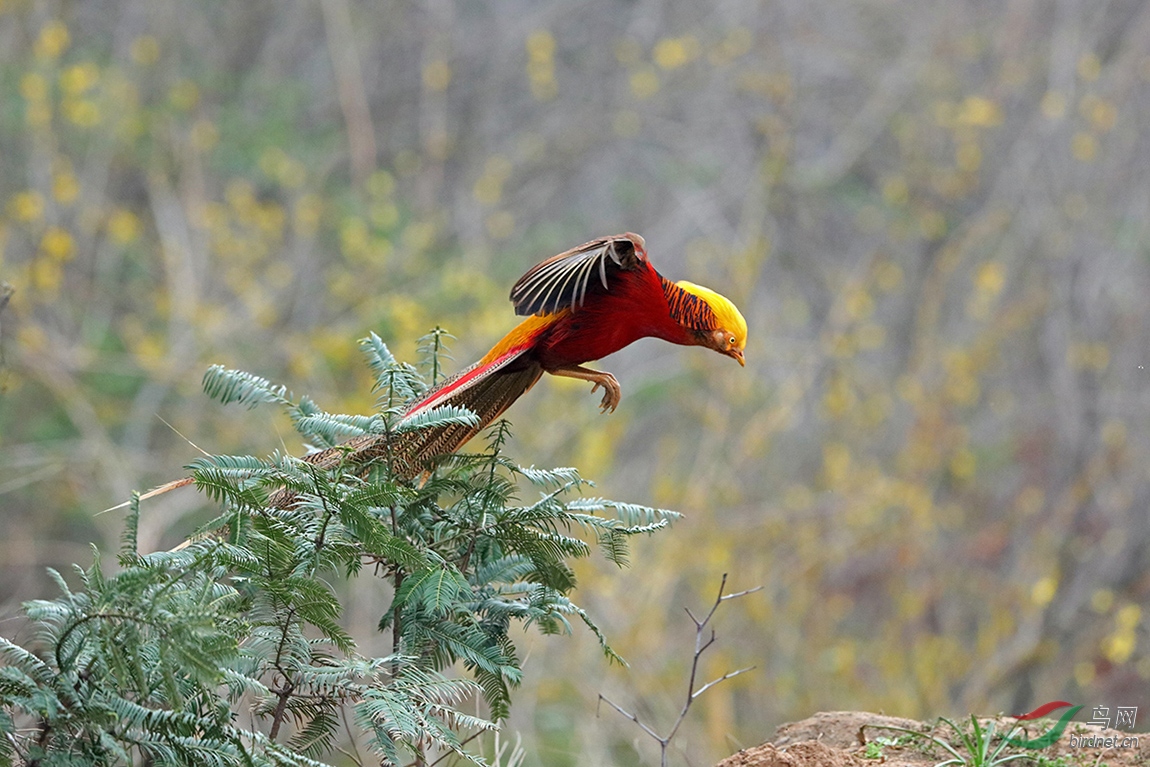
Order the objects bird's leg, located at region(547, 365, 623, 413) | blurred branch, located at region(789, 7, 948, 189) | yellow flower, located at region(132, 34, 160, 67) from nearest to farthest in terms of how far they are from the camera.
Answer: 1. bird's leg, located at region(547, 365, 623, 413)
2. yellow flower, located at region(132, 34, 160, 67)
3. blurred branch, located at region(789, 7, 948, 189)

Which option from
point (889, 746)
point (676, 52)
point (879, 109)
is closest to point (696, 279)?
point (676, 52)

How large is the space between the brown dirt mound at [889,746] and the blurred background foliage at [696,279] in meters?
4.36

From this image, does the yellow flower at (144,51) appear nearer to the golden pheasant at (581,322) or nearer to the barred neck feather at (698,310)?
the golden pheasant at (581,322)

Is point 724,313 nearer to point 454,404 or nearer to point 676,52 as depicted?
point 454,404

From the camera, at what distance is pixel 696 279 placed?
10055mm

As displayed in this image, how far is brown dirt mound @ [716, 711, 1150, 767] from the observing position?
3.25 metres

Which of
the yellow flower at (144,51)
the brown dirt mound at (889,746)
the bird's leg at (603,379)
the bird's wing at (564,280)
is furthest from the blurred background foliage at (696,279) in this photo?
the bird's wing at (564,280)

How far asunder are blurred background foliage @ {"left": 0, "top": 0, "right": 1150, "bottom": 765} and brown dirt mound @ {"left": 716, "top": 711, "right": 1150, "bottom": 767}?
436 cm

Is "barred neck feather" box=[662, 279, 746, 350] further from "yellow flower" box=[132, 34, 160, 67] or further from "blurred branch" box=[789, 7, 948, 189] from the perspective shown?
"yellow flower" box=[132, 34, 160, 67]

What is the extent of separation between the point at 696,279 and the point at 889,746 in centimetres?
680

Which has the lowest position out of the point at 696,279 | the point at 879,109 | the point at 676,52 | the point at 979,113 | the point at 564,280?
the point at 564,280

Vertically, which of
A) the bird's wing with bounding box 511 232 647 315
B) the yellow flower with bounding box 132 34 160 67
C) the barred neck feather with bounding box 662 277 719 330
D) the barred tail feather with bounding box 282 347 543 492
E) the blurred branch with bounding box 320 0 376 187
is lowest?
the barred tail feather with bounding box 282 347 543 492

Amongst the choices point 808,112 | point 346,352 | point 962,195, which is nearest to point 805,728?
point 346,352

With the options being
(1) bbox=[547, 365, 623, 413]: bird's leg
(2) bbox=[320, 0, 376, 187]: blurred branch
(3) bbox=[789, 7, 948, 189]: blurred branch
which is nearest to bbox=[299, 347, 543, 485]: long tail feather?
(1) bbox=[547, 365, 623, 413]: bird's leg
